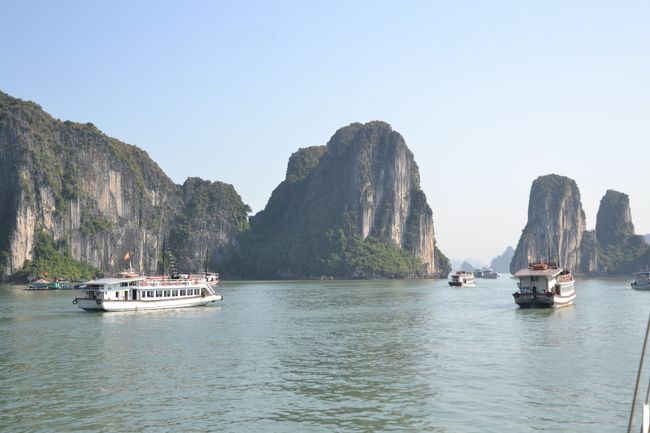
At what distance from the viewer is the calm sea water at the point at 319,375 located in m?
22.5

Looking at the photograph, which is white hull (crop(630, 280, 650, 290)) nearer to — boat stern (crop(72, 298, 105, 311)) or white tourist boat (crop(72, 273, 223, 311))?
white tourist boat (crop(72, 273, 223, 311))

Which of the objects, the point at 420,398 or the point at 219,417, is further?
the point at 420,398

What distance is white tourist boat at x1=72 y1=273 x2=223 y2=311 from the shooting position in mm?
67250

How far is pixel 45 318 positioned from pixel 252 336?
25505mm

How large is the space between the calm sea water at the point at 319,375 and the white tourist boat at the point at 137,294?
35.5 ft

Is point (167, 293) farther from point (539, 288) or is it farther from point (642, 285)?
point (642, 285)

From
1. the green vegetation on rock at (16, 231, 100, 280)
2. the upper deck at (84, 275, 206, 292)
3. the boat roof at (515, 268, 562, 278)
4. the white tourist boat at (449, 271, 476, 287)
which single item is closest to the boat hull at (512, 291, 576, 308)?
the boat roof at (515, 268, 562, 278)

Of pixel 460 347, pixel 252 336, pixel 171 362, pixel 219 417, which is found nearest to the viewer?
pixel 219 417

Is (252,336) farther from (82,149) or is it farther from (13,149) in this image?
(82,149)

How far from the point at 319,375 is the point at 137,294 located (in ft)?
143

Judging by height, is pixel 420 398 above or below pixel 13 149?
below

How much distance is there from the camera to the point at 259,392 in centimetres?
2694

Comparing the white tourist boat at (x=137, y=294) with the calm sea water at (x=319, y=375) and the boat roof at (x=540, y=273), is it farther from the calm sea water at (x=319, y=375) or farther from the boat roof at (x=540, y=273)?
the boat roof at (x=540, y=273)

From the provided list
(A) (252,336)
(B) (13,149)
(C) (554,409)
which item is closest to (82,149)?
(B) (13,149)
